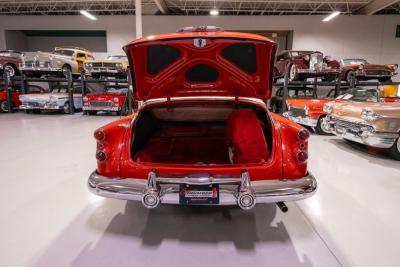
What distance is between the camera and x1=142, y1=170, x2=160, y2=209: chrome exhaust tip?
1663 mm

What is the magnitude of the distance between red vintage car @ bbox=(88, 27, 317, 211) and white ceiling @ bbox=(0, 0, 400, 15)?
12.4 meters

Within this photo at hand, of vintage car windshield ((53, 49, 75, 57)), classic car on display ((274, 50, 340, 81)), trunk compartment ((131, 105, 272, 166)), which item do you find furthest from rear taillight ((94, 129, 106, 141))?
vintage car windshield ((53, 49, 75, 57))

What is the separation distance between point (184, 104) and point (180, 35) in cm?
88

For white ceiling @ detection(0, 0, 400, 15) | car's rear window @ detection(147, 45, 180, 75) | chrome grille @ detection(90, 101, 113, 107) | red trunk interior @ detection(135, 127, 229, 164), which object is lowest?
red trunk interior @ detection(135, 127, 229, 164)

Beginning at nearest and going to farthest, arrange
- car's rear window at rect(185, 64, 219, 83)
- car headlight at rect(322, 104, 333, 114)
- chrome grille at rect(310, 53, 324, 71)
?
car's rear window at rect(185, 64, 219, 83), car headlight at rect(322, 104, 333, 114), chrome grille at rect(310, 53, 324, 71)

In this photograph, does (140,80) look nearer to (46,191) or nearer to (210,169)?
(210,169)

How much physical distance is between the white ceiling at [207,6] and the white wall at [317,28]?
1.59ft

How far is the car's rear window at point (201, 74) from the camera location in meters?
2.38

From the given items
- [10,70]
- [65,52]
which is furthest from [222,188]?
[10,70]

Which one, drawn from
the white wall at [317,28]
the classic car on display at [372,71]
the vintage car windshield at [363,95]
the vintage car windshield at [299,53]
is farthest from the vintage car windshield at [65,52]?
the classic car on display at [372,71]

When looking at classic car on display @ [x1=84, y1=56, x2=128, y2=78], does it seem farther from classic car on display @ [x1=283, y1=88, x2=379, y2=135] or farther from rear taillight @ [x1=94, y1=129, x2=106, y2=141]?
rear taillight @ [x1=94, y1=129, x2=106, y2=141]

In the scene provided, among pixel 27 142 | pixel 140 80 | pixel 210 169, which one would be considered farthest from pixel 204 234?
pixel 27 142

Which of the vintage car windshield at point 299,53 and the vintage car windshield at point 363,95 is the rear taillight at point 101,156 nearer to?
the vintage car windshield at point 363,95

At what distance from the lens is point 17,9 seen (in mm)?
14789
